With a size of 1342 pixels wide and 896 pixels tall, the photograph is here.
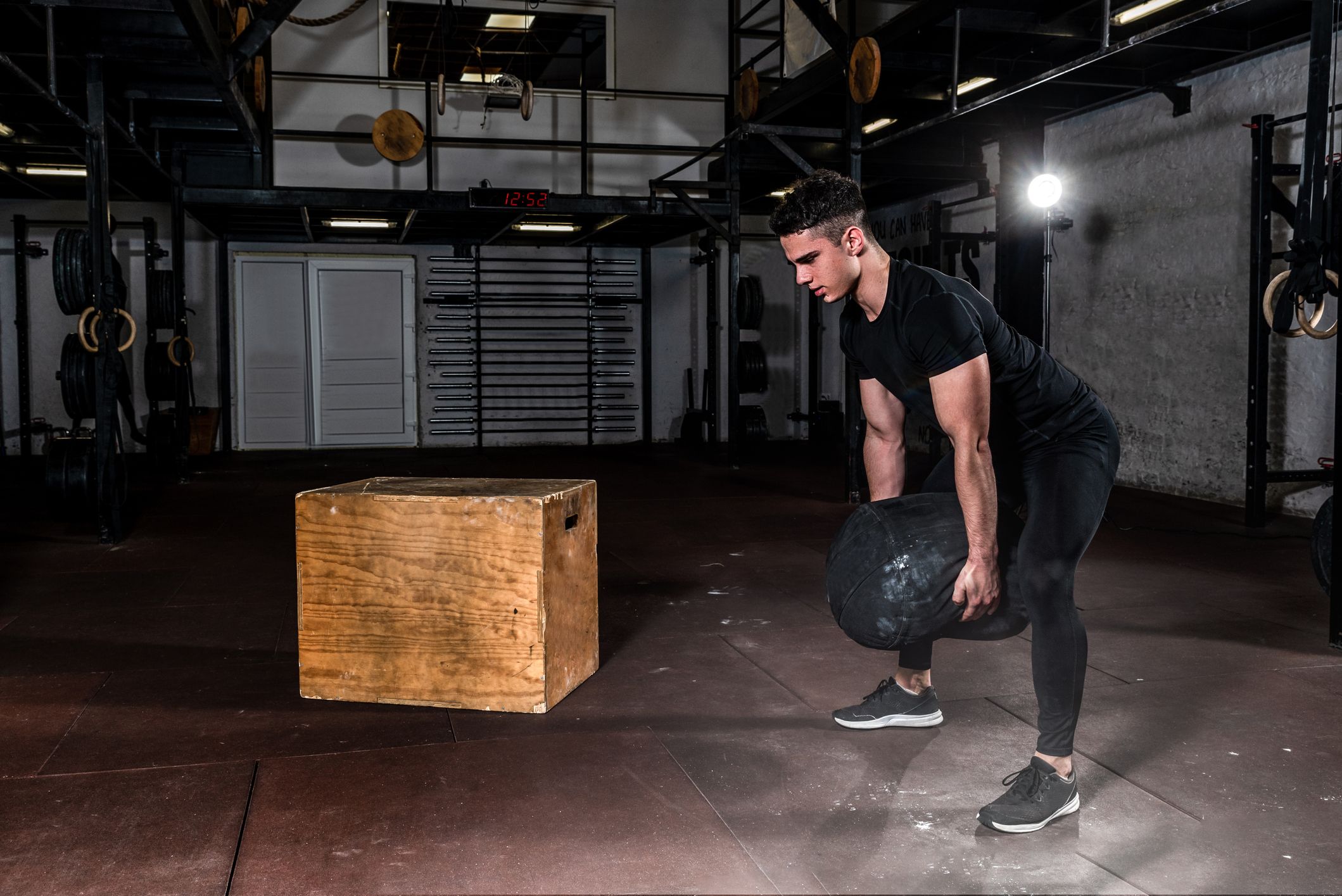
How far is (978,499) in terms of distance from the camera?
2162 mm

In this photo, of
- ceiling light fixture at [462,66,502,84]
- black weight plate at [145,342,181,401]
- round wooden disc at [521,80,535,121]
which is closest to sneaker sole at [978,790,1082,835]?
round wooden disc at [521,80,535,121]

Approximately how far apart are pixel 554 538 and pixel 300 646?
0.79 meters

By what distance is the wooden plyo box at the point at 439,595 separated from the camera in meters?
2.88

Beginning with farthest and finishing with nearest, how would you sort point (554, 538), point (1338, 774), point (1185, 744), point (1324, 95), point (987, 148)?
1. point (987, 148)
2. point (1324, 95)
3. point (554, 538)
4. point (1185, 744)
5. point (1338, 774)

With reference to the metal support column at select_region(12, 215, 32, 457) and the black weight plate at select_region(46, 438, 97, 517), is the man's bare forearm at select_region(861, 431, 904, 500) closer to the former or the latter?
the black weight plate at select_region(46, 438, 97, 517)

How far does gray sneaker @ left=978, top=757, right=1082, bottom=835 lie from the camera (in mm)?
2203

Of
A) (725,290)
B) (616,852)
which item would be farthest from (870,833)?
(725,290)

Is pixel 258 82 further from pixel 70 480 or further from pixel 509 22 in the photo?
pixel 70 480

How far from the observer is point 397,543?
294 centimetres

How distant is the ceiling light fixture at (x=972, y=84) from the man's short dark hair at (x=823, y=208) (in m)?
5.42

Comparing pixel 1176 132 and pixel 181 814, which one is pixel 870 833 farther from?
pixel 1176 132

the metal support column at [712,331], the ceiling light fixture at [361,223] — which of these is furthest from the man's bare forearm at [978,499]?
the ceiling light fixture at [361,223]

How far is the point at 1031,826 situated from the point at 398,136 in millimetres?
8662

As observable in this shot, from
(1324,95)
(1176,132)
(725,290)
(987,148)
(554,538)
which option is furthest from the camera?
(725,290)
